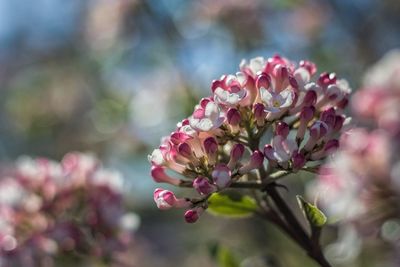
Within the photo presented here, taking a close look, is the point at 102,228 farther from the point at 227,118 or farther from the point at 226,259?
the point at 227,118

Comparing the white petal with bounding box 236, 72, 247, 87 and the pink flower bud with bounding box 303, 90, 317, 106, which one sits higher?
the white petal with bounding box 236, 72, 247, 87

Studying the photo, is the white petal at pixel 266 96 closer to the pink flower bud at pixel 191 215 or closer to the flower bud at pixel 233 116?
the flower bud at pixel 233 116

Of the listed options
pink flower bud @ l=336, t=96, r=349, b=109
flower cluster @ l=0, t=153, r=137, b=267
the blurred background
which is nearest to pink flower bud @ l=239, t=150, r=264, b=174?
pink flower bud @ l=336, t=96, r=349, b=109

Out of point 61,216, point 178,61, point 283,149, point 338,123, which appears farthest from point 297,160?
point 178,61

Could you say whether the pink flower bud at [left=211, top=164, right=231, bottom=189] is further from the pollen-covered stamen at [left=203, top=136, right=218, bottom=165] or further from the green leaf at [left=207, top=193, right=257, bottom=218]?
the green leaf at [left=207, top=193, right=257, bottom=218]

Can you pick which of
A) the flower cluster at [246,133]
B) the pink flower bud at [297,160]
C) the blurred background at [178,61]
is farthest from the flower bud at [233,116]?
the blurred background at [178,61]

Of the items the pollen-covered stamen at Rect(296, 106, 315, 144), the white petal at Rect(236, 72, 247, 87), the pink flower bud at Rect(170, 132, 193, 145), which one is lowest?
the pollen-covered stamen at Rect(296, 106, 315, 144)

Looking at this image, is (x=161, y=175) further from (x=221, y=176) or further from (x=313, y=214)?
(x=313, y=214)
